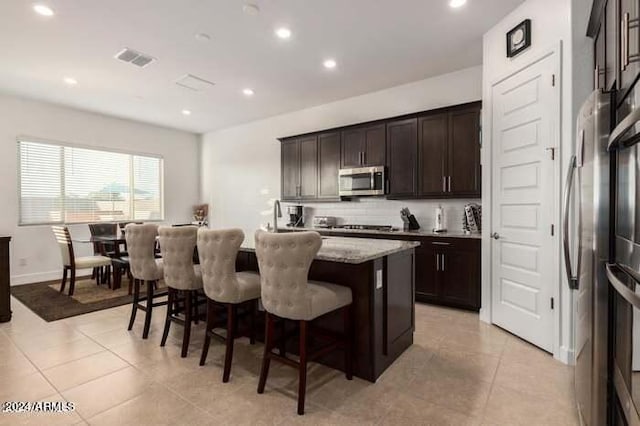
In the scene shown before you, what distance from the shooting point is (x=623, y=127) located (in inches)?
44.6

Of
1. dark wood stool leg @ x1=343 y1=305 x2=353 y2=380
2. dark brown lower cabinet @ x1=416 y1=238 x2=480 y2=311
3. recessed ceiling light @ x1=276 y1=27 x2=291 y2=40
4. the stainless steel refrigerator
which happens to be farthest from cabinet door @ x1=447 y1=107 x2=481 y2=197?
dark wood stool leg @ x1=343 y1=305 x2=353 y2=380

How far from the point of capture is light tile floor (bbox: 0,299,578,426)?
188 cm

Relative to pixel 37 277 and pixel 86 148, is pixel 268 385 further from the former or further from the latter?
pixel 86 148

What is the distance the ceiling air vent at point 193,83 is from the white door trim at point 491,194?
3688 millimetres

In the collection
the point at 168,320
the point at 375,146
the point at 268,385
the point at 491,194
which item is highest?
the point at 375,146

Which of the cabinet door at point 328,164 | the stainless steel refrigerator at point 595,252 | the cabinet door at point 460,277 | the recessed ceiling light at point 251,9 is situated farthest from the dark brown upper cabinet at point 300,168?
the stainless steel refrigerator at point 595,252

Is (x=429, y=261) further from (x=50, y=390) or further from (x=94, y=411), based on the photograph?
(x=50, y=390)

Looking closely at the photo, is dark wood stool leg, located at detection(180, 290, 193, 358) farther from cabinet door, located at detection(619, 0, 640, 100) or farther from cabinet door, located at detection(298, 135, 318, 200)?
cabinet door, located at detection(298, 135, 318, 200)

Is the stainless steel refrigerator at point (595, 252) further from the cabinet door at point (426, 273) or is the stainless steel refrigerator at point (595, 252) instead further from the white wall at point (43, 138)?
the white wall at point (43, 138)

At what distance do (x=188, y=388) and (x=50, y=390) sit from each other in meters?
0.92

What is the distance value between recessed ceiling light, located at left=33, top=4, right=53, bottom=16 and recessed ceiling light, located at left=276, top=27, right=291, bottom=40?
206cm

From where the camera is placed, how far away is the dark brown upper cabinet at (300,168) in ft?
18.0

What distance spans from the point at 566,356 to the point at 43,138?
25.2 ft

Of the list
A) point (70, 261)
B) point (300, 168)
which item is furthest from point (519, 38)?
point (70, 261)
